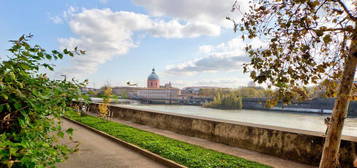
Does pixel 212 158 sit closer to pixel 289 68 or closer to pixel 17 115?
pixel 289 68

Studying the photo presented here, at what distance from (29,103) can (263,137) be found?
6.75 meters

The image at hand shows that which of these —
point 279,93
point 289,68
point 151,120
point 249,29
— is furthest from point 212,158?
point 151,120

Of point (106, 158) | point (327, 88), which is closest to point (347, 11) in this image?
point (327, 88)

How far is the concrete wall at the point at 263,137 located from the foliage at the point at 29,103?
20.4ft

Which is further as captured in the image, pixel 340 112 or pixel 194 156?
pixel 194 156

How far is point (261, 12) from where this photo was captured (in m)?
4.25

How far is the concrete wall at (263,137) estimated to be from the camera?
5.88 m

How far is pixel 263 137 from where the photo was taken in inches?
278

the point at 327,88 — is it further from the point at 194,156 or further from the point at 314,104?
the point at 314,104

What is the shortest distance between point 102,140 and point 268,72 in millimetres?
7076

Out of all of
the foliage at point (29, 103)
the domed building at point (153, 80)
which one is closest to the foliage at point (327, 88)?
the foliage at point (29, 103)

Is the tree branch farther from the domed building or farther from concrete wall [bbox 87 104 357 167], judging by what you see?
the domed building

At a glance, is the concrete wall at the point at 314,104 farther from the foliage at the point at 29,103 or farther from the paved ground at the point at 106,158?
the foliage at the point at 29,103

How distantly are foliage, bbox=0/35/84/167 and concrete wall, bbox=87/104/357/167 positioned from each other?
244 inches
